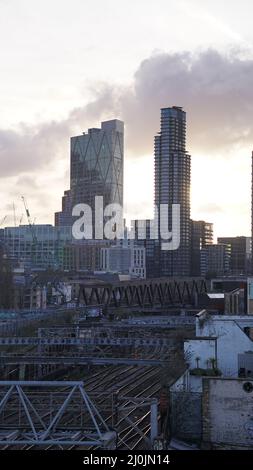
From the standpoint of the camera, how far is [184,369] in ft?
77.8

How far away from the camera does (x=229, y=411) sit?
18.4 m

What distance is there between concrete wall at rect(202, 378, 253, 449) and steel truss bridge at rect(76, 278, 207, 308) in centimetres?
4707

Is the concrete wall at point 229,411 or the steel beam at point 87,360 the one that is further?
the steel beam at point 87,360

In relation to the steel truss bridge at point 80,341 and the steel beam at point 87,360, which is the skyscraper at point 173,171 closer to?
the steel truss bridge at point 80,341

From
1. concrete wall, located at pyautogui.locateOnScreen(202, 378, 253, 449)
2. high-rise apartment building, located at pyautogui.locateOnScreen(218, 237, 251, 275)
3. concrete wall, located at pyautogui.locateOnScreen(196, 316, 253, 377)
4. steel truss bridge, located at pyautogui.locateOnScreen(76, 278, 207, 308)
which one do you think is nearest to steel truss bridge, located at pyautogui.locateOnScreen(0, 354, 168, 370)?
Answer: concrete wall, located at pyautogui.locateOnScreen(196, 316, 253, 377)

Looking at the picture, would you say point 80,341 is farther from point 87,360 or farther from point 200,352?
point 200,352

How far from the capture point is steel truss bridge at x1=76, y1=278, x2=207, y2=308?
2808 inches

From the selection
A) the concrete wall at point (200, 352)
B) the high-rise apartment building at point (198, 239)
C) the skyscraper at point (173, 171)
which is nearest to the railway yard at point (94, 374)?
the concrete wall at point (200, 352)

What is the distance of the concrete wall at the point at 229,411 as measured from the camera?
59.8 feet

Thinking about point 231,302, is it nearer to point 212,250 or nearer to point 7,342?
point 7,342

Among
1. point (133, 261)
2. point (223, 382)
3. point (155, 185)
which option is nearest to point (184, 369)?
point (223, 382)

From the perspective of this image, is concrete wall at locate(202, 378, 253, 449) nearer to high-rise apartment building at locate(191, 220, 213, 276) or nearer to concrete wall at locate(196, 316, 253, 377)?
concrete wall at locate(196, 316, 253, 377)

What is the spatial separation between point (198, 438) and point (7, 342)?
17.9 metres

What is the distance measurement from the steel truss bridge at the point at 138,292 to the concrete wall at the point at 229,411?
47073 millimetres
